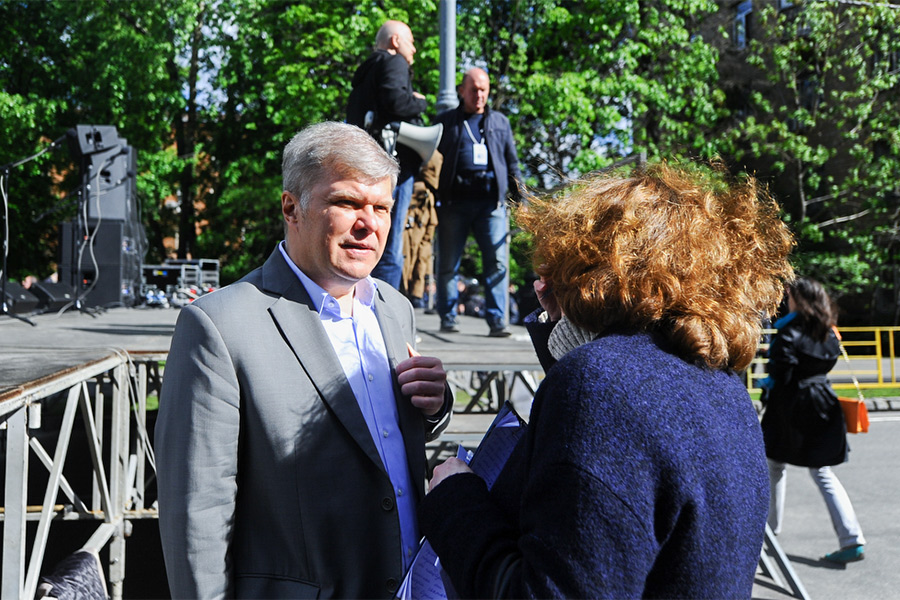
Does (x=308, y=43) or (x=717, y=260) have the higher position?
(x=308, y=43)

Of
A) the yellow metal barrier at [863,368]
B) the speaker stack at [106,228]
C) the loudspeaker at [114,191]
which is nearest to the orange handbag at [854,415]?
the yellow metal barrier at [863,368]

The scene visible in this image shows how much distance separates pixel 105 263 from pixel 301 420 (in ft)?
43.5

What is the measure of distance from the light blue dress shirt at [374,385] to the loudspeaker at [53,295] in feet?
31.3

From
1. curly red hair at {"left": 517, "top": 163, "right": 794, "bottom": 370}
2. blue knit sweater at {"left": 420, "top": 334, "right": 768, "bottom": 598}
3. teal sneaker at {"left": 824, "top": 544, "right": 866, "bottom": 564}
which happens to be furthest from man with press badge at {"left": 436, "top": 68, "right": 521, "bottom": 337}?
blue knit sweater at {"left": 420, "top": 334, "right": 768, "bottom": 598}

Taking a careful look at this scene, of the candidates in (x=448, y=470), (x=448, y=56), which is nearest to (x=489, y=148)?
(x=448, y=56)

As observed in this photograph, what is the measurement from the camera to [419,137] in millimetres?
5270

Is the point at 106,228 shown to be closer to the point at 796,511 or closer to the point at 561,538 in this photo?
the point at 796,511

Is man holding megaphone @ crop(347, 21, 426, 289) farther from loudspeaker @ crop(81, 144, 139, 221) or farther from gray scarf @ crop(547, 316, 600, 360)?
loudspeaker @ crop(81, 144, 139, 221)

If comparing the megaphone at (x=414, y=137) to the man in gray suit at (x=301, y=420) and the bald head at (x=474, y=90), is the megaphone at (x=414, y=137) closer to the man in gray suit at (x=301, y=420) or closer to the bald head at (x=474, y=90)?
the bald head at (x=474, y=90)

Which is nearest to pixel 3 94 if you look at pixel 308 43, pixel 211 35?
pixel 211 35

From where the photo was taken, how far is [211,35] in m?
25.3

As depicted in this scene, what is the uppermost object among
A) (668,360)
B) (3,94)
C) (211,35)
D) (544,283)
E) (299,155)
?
(211,35)

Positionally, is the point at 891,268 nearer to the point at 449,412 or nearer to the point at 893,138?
the point at 893,138

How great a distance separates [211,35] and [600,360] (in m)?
26.5
